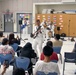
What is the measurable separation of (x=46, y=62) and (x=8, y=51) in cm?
200

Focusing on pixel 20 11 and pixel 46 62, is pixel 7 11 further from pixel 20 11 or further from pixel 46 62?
pixel 46 62

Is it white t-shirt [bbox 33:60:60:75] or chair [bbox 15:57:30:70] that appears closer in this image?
white t-shirt [bbox 33:60:60:75]

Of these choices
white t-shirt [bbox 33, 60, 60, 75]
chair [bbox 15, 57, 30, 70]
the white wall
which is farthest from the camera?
the white wall

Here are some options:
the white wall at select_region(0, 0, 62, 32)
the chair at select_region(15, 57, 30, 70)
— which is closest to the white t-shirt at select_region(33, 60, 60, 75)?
the chair at select_region(15, 57, 30, 70)

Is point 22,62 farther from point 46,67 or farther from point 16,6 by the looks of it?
point 16,6

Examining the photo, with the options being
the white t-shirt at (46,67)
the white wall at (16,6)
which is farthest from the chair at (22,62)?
the white wall at (16,6)

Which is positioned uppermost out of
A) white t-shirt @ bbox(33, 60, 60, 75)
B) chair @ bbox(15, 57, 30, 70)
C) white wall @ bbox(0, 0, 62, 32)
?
white wall @ bbox(0, 0, 62, 32)

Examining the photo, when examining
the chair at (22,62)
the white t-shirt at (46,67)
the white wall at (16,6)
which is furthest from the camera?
the white wall at (16,6)

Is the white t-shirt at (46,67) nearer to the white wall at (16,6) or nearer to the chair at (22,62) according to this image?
the chair at (22,62)

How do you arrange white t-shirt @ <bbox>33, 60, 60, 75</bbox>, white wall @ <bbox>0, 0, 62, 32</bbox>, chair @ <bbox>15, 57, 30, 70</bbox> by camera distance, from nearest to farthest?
white t-shirt @ <bbox>33, 60, 60, 75</bbox>
chair @ <bbox>15, 57, 30, 70</bbox>
white wall @ <bbox>0, 0, 62, 32</bbox>

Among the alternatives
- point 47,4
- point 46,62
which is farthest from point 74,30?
point 46,62

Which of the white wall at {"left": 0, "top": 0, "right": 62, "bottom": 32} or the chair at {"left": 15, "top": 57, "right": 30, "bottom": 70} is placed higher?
the white wall at {"left": 0, "top": 0, "right": 62, "bottom": 32}

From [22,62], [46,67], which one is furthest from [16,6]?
[46,67]

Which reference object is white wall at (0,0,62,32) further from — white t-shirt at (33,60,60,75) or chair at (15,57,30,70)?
white t-shirt at (33,60,60,75)
